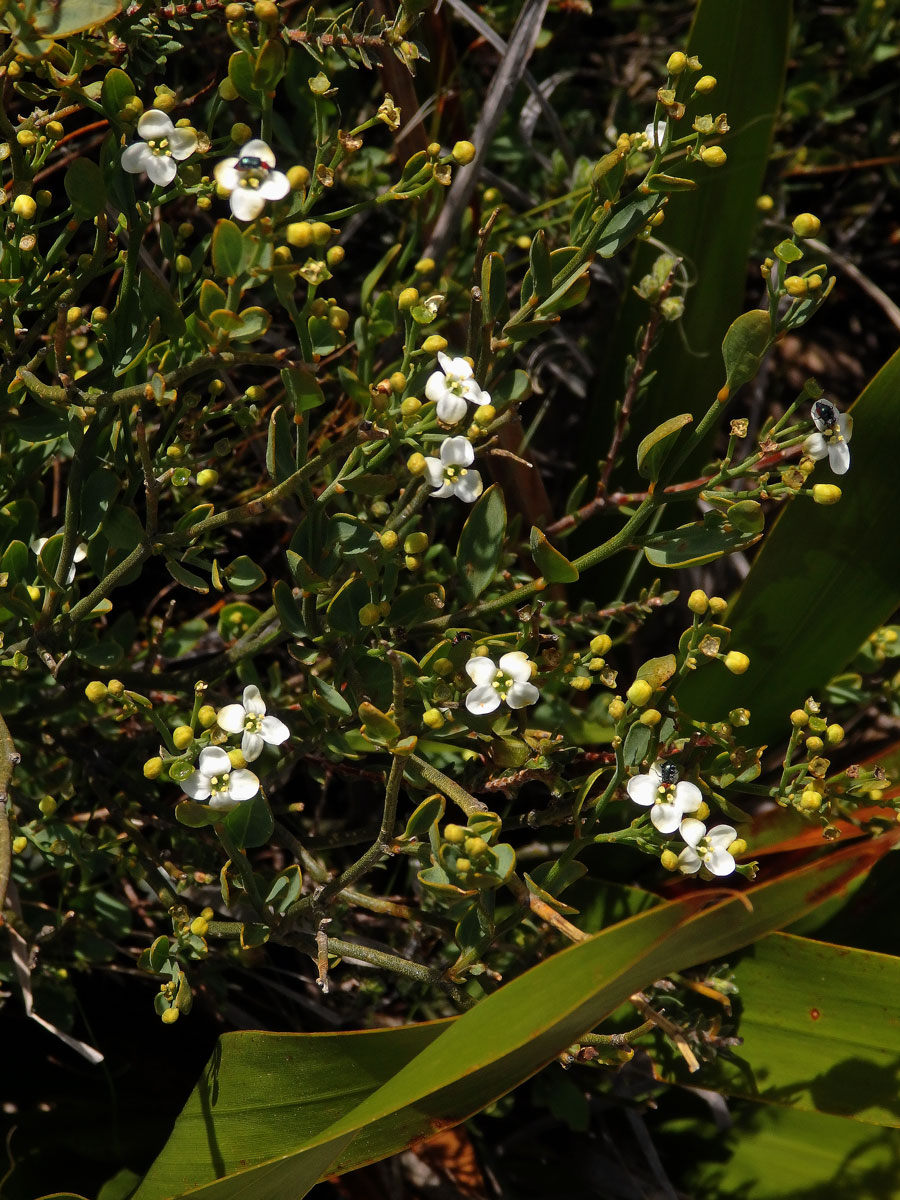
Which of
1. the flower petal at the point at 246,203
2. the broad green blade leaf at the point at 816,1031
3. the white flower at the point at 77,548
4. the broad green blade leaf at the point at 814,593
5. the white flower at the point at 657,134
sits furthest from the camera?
the broad green blade leaf at the point at 814,593

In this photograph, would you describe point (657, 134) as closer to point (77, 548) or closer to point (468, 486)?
point (468, 486)

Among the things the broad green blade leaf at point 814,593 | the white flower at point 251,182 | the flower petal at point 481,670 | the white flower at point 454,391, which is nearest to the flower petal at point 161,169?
the white flower at point 251,182

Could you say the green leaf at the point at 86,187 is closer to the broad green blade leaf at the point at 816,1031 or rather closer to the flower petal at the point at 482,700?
the flower petal at the point at 482,700

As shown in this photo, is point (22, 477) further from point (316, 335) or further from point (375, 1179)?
point (375, 1179)

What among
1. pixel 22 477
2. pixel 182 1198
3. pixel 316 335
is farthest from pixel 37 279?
pixel 182 1198

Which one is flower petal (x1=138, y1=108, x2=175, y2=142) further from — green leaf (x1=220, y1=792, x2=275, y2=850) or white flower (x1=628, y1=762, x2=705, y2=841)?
white flower (x1=628, y1=762, x2=705, y2=841)

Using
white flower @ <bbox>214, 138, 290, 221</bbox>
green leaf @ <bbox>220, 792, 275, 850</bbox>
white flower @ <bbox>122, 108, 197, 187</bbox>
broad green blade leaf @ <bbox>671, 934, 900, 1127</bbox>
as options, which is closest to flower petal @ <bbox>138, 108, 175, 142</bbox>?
white flower @ <bbox>122, 108, 197, 187</bbox>

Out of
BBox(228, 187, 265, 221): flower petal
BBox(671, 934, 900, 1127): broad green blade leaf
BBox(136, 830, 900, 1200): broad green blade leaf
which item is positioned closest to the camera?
BBox(228, 187, 265, 221): flower petal
